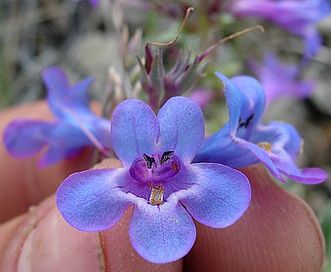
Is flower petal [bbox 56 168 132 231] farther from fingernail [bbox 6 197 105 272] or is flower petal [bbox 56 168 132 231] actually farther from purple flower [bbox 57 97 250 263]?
fingernail [bbox 6 197 105 272]

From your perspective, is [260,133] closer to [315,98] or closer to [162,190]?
[162,190]

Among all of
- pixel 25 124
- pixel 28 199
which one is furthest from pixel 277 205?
pixel 28 199

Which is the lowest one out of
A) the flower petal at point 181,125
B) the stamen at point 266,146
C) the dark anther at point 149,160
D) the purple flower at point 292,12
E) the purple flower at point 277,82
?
the purple flower at point 277,82

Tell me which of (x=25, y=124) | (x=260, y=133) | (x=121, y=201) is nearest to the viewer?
(x=121, y=201)

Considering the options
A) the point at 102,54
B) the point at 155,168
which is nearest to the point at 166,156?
the point at 155,168

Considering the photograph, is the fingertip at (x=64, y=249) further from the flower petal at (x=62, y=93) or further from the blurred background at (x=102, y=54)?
the blurred background at (x=102, y=54)

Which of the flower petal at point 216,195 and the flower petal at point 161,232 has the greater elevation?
the flower petal at point 216,195

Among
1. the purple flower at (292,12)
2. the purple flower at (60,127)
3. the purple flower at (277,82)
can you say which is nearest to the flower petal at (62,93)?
the purple flower at (60,127)
